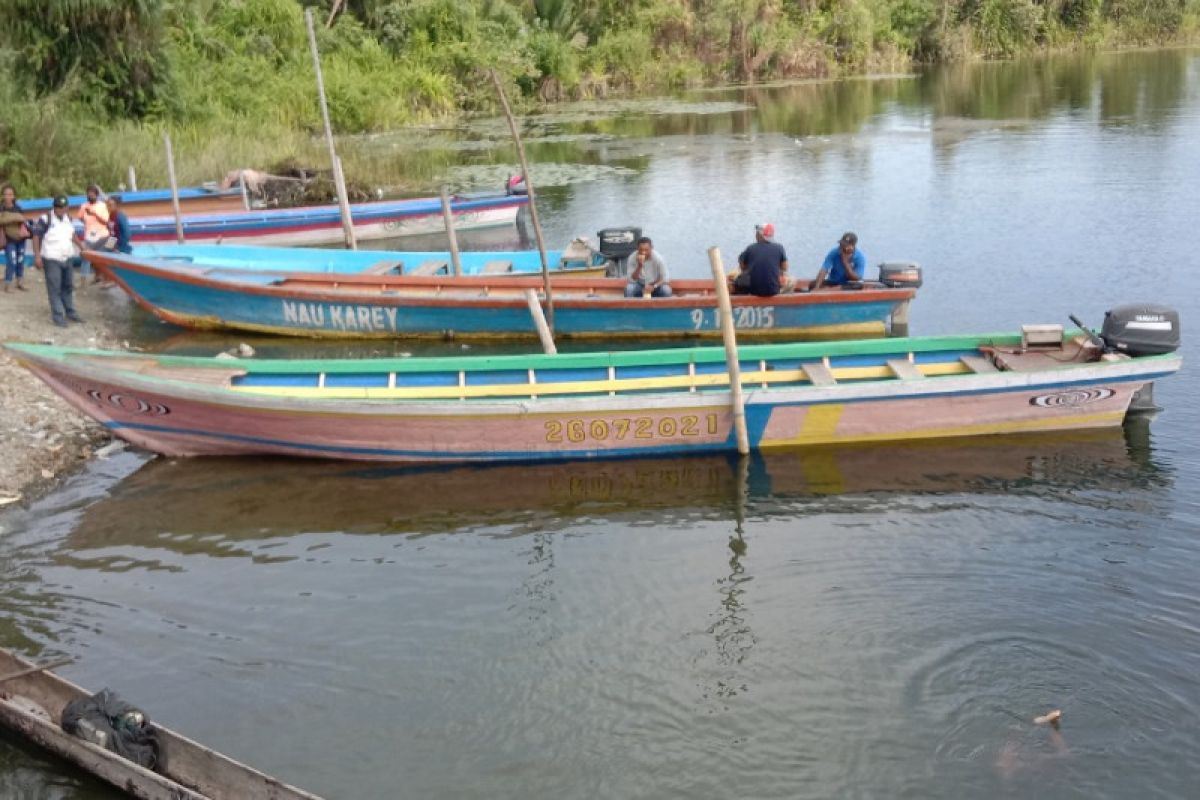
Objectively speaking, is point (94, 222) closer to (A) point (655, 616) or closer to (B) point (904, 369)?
(B) point (904, 369)

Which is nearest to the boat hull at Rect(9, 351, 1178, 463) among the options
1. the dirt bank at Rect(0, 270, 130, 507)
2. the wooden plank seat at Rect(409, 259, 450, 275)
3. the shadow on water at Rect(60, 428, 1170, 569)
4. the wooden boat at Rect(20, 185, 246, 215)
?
the shadow on water at Rect(60, 428, 1170, 569)

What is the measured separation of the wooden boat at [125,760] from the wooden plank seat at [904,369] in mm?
8175

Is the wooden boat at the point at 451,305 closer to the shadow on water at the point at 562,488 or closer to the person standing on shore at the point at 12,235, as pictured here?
the person standing on shore at the point at 12,235

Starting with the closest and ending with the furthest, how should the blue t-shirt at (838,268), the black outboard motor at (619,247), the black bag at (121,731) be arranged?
the black bag at (121,731)
the blue t-shirt at (838,268)
the black outboard motor at (619,247)

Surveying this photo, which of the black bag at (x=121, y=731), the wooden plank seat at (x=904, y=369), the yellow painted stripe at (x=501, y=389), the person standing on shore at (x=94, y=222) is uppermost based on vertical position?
the person standing on shore at (x=94, y=222)

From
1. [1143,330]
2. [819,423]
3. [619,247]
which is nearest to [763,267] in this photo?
[619,247]

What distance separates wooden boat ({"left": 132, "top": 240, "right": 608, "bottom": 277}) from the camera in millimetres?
18562

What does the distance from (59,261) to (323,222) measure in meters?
7.59

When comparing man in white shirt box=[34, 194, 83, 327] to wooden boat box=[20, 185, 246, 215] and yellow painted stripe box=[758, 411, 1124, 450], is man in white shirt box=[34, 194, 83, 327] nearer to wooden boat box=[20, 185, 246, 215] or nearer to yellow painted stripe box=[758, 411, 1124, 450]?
wooden boat box=[20, 185, 246, 215]

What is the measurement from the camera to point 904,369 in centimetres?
1295

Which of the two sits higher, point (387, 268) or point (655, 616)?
point (387, 268)

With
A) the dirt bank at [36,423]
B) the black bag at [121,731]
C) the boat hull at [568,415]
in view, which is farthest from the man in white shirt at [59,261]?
the black bag at [121,731]

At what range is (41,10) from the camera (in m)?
26.7

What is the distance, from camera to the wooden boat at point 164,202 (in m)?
22.0
